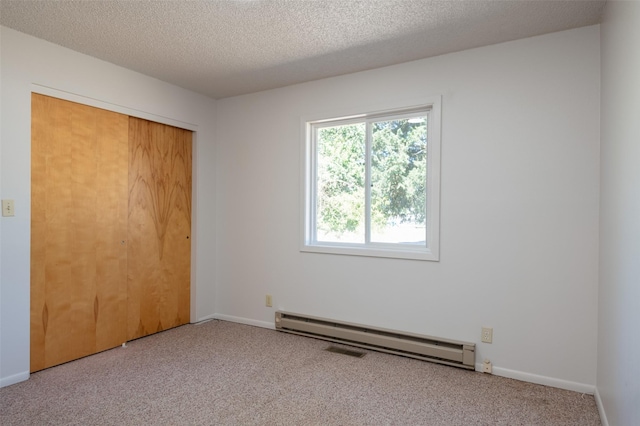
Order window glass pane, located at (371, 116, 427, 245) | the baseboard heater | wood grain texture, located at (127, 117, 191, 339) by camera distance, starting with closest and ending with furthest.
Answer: the baseboard heater < window glass pane, located at (371, 116, 427, 245) < wood grain texture, located at (127, 117, 191, 339)

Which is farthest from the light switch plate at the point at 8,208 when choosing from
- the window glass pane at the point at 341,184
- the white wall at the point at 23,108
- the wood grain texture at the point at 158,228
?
the window glass pane at the point at 341,184

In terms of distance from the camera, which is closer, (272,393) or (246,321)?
(272,393)

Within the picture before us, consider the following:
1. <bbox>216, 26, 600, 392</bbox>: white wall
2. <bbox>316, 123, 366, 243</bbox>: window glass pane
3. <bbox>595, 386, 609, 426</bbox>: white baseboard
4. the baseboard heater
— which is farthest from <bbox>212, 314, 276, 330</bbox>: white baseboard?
<bbox>595, 386, 609, 426</bbox>: white baseboard

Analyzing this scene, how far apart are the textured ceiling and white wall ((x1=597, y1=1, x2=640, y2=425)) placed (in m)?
0.55

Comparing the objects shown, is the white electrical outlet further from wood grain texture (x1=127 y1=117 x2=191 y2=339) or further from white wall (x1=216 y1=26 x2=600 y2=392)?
wood grain texture (x1=127 y1=117 x2=191 y2=339)

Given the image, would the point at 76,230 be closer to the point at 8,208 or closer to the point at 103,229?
the point at 103,229

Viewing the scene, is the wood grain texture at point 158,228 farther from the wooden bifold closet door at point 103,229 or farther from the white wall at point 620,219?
the white wall at point 620,219

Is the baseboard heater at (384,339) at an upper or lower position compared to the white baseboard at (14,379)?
upper

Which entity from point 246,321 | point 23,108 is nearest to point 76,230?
point 23,108

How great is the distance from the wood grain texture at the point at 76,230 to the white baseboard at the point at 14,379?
0.13 m

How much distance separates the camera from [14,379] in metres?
2.54

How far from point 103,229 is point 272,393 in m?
1.98

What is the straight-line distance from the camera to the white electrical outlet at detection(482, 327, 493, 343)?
9.12 feet

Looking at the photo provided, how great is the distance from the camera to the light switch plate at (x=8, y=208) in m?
2.52
